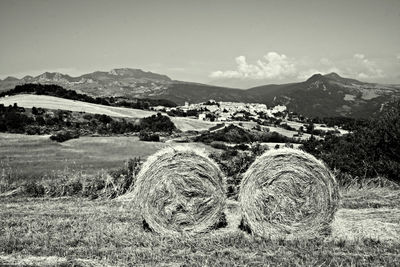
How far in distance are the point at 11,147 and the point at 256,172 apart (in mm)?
28988

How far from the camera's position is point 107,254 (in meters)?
6.02

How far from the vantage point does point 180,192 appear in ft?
25.5

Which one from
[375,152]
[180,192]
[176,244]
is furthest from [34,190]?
[375,152]

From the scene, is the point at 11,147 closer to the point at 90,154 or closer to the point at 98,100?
the point at 90,154

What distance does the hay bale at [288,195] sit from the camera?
24.2ft

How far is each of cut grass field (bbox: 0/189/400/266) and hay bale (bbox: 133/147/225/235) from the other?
36 centimetres

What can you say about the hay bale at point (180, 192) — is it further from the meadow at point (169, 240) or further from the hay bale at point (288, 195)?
the hay bale at point (288, 195)

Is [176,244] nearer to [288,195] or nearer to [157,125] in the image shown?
[288,195]

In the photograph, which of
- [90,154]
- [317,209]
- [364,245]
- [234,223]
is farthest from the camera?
[90,154]

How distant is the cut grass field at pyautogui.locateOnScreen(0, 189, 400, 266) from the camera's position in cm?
570

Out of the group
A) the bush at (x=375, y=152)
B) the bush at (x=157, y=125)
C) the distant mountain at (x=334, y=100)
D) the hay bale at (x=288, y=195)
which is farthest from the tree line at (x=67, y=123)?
the distant mountain at (x=334, y=100)

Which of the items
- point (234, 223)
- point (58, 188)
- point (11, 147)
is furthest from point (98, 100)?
point (234, 223)

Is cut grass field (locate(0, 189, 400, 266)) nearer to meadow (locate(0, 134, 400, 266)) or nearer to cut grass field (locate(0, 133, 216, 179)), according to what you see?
meadow (locate(0, 134, 400, 266))

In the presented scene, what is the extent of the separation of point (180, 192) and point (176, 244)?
4.29ft
